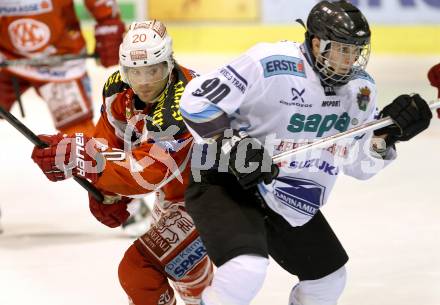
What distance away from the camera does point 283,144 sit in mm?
2844

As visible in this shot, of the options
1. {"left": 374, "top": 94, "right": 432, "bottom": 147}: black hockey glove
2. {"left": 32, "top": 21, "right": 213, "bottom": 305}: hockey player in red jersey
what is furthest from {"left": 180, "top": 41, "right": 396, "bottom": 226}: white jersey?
{"left": 32, "top": 21, "right": 213, "bottom": 305}: hockey player in red jersey

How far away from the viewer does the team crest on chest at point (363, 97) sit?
2.88 m

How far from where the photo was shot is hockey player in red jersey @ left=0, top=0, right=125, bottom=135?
455 centimetres

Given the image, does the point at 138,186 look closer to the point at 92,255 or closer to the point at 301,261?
the point at 301,261

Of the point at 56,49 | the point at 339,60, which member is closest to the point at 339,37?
the point at 339,60

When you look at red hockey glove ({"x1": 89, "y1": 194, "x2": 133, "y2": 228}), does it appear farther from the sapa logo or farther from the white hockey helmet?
the sapa logo

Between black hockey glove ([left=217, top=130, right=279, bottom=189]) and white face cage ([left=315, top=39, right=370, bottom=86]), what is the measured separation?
29 cm

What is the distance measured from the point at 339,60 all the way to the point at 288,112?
0.20 metres

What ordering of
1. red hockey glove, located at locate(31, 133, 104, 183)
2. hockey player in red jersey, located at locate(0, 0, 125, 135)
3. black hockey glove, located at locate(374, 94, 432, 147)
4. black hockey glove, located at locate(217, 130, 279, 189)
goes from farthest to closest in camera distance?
hockey player in red jersey, located at locate(0, 0, 125, 135) → red hockey glove, located at locate(31, 133, 104, 183) → black hockey glove, located at locate(374, 94, 432, 147) → black hockey glove, located at locate(217, 130, 279, 189)

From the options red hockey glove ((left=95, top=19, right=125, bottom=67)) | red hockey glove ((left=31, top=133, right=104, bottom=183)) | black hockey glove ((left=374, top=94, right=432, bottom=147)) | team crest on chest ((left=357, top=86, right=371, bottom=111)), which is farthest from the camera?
red hockey glove ((left=95, top=19, right=125, bottom=67))

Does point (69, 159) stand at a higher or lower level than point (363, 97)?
lower

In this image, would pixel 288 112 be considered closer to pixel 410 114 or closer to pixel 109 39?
pixel 410 114

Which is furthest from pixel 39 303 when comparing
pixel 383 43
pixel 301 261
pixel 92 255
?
pixel 383 43

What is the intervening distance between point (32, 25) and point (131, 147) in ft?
5.28
